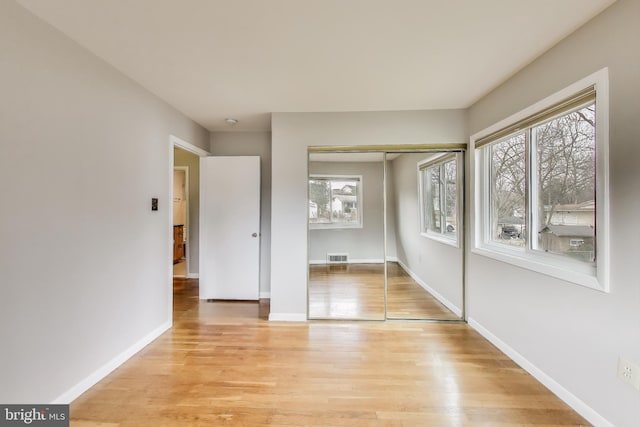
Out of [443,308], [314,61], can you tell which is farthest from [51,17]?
[443,308]

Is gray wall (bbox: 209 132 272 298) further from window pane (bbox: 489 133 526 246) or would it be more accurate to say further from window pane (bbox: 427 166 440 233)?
window pane (bbox: 489 133 526 246)

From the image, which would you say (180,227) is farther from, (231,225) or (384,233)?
(384,233)

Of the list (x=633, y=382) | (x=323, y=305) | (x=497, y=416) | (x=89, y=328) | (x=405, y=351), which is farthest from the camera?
(x=323, y=305)

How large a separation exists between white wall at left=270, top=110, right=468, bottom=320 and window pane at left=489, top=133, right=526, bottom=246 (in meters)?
0.87

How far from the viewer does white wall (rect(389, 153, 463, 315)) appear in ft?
10.7

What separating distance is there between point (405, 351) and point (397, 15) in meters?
2.61

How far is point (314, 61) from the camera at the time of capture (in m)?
2.11

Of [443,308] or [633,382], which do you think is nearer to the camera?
[633,382]

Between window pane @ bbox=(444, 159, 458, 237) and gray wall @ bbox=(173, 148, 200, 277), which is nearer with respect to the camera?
window pane @ bbox=(444, 159, 458, 237)

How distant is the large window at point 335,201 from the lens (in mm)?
3293

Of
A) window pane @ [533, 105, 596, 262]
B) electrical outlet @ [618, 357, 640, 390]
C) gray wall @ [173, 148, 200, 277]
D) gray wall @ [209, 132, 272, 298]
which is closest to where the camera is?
electrical outlet @ [618, 357, 640, 390]

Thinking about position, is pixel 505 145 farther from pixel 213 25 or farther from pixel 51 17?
pixel 51 17

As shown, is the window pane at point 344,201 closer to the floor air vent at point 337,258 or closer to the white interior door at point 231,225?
the floor air vent at point 337,258

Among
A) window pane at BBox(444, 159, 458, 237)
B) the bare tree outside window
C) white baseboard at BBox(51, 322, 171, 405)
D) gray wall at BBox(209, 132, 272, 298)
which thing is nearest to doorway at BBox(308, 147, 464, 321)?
window pane at BBox(444, 159, 458, 237)
